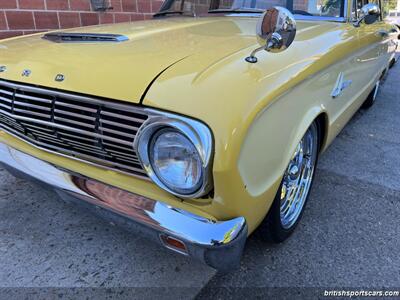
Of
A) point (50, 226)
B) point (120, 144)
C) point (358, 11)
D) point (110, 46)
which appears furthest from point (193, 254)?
point (358, 11)

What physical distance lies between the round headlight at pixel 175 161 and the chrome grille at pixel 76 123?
118 mm

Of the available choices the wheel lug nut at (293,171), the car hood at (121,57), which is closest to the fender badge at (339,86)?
the wheel lug nut at (293,171)

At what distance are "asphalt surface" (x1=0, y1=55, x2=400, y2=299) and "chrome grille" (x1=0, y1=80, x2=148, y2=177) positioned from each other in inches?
12.2

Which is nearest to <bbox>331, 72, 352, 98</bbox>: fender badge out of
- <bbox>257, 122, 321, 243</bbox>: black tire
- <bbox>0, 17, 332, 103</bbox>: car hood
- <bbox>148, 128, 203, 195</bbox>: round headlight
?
<bbox>257, 122, 321, 243</bbox>: black tire

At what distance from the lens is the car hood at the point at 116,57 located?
4.78ft

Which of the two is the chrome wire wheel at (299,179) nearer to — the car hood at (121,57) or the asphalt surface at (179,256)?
the asphalt surface at (179,256)

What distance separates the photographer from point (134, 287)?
1785mm

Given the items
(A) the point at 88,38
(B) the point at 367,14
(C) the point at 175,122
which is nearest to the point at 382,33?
(B) the point at 367,14

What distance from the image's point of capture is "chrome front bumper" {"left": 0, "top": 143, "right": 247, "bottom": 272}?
131 cm

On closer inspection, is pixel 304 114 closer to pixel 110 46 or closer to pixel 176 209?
pixel 176 209

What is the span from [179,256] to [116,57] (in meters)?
1.12

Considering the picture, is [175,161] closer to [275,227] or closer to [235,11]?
[275,227]

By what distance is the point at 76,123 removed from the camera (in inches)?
61.7

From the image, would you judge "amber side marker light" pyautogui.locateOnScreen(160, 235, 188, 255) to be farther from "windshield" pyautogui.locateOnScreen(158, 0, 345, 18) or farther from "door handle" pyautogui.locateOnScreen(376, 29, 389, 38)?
"door handle" pyautogui.locateOnScreen(376, 29, 389, 38)
